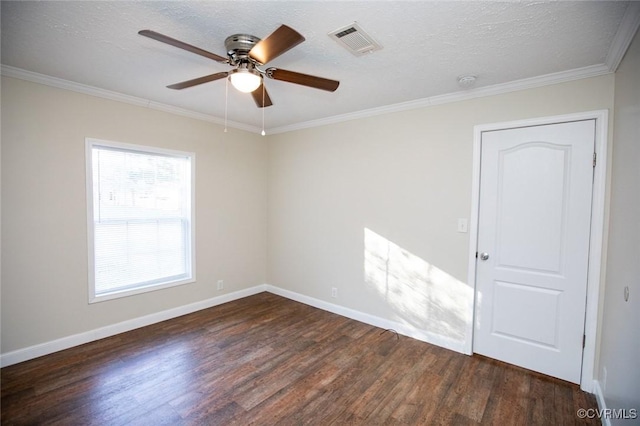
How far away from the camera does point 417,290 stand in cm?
318

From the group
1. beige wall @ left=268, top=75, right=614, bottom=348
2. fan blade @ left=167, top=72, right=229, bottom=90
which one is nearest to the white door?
beige wall @ left=268, top=75, right=614, bottom=348

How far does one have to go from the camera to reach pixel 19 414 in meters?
1.99

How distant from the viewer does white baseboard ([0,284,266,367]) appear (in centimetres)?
260

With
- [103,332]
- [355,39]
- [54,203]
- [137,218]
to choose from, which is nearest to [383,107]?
[355,39]

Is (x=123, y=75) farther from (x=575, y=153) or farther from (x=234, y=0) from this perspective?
(x=575, y=153)

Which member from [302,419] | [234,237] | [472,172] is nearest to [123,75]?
[234,237]

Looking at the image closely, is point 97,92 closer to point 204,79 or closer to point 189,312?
point 204,79

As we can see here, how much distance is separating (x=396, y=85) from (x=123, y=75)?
2446mm

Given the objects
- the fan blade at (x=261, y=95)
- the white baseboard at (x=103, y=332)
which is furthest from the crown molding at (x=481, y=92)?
the white baseboard at (x=103, y=332)

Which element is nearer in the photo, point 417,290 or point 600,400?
point 600,400

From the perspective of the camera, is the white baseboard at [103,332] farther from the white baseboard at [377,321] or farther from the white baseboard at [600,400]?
the white baseboard at [600,400]

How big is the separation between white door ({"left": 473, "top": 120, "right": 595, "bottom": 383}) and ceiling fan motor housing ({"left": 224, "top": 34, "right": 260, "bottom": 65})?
7.27ft

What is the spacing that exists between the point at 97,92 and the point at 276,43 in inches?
95.6

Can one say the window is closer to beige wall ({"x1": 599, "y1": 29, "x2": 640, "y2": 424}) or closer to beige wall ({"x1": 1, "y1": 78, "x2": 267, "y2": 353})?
beige wall ({"x1": 1, "y1": 78, "x2": 267, "y2": 353})
